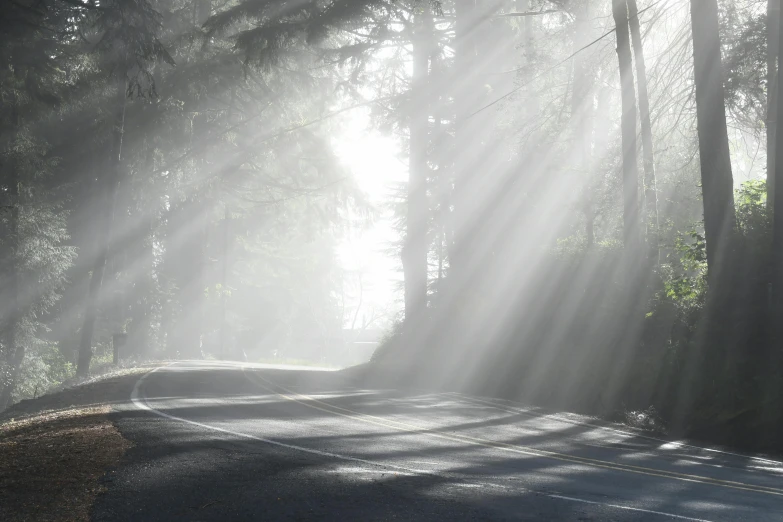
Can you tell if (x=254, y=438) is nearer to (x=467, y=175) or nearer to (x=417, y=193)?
(x=417, y=193)

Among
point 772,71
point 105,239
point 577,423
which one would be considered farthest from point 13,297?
point 772,71

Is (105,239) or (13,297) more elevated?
(105,239)

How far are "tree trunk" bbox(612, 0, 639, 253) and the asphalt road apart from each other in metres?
6.94

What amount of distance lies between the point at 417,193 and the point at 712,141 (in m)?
14.4

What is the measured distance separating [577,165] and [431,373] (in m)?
8.76

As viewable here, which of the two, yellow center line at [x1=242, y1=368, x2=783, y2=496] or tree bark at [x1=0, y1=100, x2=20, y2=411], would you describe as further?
tree bark at [x1=0, y1=100, x2=20, y2=411]

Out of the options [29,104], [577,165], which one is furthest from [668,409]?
[29,104]

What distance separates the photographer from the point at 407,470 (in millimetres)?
7953

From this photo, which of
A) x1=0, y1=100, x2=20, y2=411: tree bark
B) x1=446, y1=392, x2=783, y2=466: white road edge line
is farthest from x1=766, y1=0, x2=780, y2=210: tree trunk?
x1=0, y1=100, x2=20, y2=411: tree bark

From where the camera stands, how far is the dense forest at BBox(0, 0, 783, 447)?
49.5ft

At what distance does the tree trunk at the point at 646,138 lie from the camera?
19625 mm

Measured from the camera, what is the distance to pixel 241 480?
7.28 meters

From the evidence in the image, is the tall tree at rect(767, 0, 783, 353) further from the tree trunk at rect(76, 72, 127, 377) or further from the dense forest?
the tree trunk at rect(76, 72, 127, 377)

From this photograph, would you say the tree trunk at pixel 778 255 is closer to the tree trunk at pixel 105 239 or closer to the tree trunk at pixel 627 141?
the tree trunk at pixel 627 141
